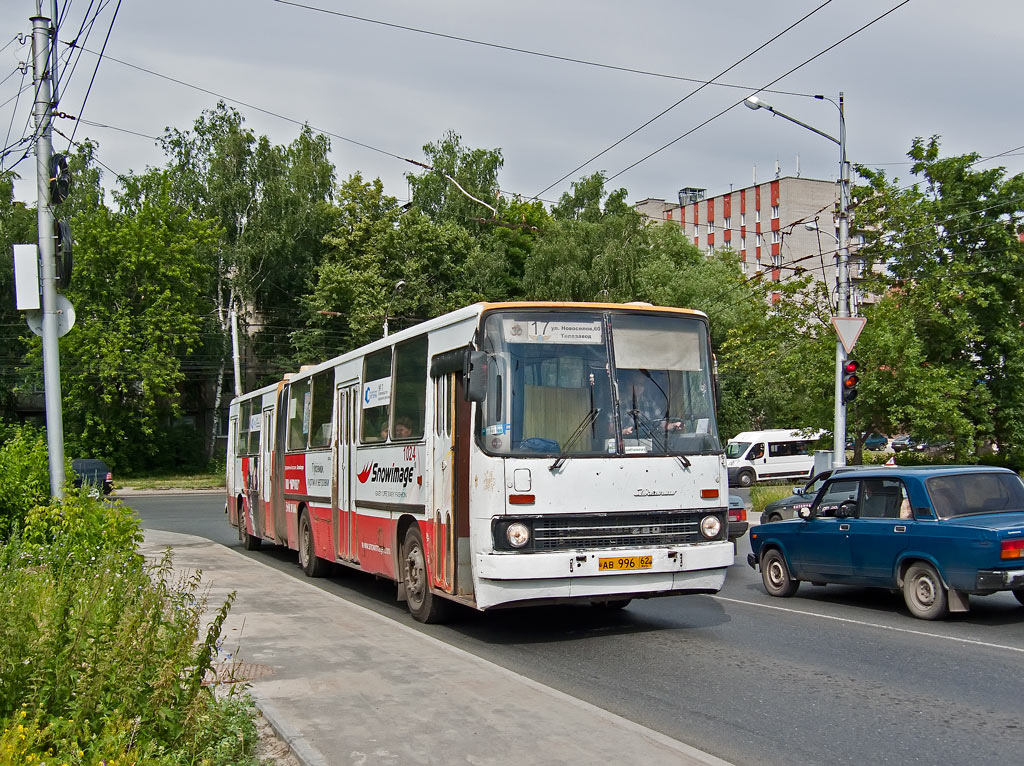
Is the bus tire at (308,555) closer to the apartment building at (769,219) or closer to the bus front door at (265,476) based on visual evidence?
the bus front door at (265,476)

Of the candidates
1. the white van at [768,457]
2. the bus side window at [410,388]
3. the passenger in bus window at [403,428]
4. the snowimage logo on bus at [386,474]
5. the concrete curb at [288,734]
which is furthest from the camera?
the white van at [768,457]

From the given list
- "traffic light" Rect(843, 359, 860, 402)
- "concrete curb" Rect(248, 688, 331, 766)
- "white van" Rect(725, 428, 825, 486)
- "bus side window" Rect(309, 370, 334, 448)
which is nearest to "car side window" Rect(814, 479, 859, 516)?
"bus side window" Rect(309, 370, 334, 448)

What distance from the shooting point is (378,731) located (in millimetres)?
6020

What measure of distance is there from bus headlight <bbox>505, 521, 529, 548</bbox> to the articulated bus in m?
0.01

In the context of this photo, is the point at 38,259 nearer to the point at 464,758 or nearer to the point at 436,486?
A: the point at 436,486

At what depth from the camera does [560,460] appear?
912 centimetres

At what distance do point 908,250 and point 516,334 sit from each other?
2594 cm

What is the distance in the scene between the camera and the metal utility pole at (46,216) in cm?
1159

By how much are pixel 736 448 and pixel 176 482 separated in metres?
25.8

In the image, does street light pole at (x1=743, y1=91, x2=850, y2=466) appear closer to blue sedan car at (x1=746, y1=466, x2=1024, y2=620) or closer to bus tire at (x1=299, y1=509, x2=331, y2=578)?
blue sedan car at (x1=746, y1=466, x2=1024, y2=620)

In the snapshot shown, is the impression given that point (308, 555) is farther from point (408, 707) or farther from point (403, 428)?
point (408, 707)

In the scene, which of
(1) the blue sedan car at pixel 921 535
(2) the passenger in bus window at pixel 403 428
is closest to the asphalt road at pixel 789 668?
(1) the blue sedan car at pixel 921 535

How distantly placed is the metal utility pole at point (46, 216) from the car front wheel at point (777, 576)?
8.58 m

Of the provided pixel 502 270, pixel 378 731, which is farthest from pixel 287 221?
pixel 378 731
